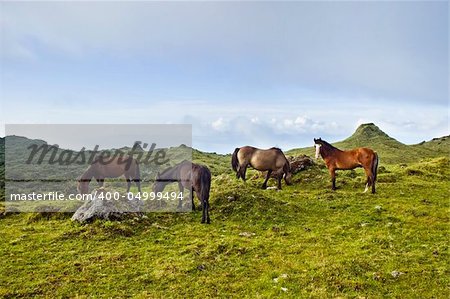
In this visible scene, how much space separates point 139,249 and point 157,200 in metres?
6.62

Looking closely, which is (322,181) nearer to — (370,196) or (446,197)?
Result: (370,196)

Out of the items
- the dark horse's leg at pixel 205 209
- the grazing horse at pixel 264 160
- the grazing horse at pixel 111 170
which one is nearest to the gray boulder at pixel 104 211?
the dark horse's leg at pixel 205 209

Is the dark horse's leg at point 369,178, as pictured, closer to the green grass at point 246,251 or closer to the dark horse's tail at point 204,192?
the green grass at point 246,251

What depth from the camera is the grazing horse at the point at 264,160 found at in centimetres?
2378

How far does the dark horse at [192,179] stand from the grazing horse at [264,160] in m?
6.35

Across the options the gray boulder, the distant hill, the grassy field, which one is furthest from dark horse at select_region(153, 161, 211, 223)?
the distant hill

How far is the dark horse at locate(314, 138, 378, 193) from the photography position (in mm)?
22438

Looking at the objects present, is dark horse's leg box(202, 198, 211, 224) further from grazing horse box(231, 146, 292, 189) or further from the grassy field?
grazing horse box(231, 146, 292, 189)

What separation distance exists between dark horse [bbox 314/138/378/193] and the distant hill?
906 inches

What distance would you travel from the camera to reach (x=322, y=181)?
2597 cm

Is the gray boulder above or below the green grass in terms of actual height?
above

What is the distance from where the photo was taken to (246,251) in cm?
1359

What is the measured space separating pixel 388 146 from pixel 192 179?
1726 inches

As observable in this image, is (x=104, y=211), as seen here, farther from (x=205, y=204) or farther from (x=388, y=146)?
(x=388, y=146)
